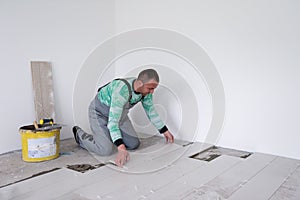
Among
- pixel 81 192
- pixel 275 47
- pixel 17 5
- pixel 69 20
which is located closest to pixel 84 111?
pixel 69 20

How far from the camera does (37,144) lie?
1.97 meters

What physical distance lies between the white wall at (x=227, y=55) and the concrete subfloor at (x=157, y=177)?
0.69 ft

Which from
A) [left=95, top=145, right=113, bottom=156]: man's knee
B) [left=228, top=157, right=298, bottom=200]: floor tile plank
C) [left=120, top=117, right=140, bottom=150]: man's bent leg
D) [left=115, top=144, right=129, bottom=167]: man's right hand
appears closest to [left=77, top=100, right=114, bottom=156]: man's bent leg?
[left=95, top=145, right=113, bottom=156]: man's knee

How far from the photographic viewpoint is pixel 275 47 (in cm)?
205

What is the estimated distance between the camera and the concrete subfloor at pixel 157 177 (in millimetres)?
1479

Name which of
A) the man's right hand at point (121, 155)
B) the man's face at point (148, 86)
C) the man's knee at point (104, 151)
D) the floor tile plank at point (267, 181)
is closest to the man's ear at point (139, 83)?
the man's face at point (148, 86)

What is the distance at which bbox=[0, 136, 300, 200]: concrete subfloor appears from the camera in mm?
1479

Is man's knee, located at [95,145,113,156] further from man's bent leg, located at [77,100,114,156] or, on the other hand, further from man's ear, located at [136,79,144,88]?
man's ear, located at [136,79,144,88]

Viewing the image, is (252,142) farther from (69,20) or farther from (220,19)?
(69,20)

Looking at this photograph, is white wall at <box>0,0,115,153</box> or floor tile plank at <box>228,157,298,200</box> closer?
floor tile plank at <box>228,157,298,200</box>

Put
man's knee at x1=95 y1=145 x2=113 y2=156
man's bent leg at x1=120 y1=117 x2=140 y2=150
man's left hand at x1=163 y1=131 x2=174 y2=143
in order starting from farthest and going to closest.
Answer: man's left hand at x1=163 y1=131 x2=174 y2=143 → man's bent leg at x1=120 y1=117 x2=140 y2=150 → man's knee at x1=95 y1=145 x2=113 y2=156

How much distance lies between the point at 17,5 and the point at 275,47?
82.3 inches

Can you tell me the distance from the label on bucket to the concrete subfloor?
0.22ft

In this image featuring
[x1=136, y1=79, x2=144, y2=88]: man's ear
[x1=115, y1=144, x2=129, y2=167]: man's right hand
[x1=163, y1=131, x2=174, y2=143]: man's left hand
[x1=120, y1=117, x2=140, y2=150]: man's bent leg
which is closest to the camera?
[x1=115, y1=144, x2=129, y2=167]: man's right hand
